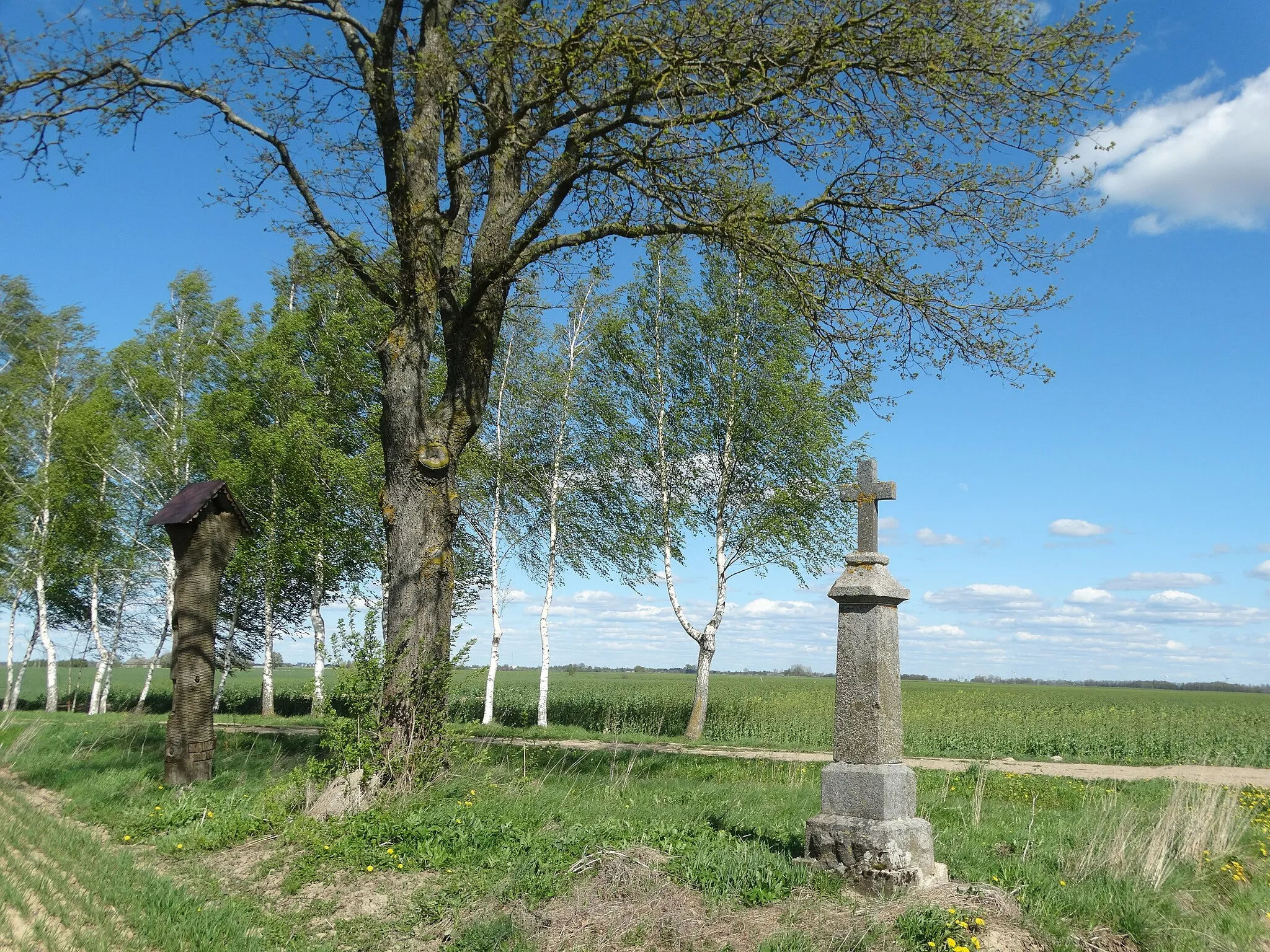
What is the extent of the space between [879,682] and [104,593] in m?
32.9

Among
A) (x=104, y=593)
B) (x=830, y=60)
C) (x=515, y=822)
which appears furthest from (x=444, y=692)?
(x=104, y=593)

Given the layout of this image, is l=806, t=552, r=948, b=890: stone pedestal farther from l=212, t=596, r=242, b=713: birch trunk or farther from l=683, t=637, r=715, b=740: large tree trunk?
l=212, t=596, r=242, b=713: birch trunk

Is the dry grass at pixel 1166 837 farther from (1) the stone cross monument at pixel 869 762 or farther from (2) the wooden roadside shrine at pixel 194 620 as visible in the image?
(2) the wooden roadside shrine at pixel 194 620

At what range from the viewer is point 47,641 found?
28453mm

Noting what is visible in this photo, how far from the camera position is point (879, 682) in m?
6.73

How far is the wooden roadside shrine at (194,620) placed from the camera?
1126 centimetres

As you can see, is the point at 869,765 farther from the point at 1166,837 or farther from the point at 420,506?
the point at 420,506

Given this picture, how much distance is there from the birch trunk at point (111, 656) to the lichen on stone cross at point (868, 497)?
2872 centimetres

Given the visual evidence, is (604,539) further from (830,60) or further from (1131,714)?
(830,60)

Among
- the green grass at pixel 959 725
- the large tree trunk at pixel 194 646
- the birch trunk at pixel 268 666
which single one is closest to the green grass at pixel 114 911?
the large tree trunk at pixel 194 646

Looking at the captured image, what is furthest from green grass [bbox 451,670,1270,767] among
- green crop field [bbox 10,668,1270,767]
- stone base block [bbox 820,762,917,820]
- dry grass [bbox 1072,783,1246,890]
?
stone base block [bbox 820,762,917,820]

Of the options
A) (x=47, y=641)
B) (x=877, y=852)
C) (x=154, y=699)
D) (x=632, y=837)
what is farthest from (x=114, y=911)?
(x=154, y=699)

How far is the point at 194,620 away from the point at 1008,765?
15.2m

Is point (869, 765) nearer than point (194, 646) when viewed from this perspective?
Yes
